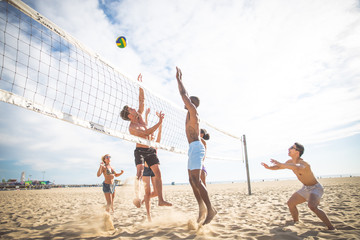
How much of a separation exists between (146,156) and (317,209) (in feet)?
9.41

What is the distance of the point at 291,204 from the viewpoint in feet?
9.84

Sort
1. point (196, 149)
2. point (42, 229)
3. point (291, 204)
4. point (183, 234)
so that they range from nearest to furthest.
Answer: point (183, 234)
point (196, 149)
point (291, 204)
point (42, 229)

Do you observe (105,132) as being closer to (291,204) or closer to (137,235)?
(137,235)

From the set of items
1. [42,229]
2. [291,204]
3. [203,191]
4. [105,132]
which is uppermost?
[105,132]

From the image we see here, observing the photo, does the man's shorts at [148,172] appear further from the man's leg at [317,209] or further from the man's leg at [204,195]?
the man's leg at [317,209]

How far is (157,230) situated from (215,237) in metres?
0.99

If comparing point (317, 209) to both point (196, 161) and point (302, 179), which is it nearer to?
point (302, 179)

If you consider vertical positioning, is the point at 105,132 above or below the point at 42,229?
above

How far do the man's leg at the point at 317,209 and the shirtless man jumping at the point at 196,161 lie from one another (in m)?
1.47

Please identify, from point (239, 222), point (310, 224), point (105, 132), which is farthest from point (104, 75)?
point (310, 224)

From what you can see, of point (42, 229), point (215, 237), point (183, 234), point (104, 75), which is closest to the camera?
point (215, 237)

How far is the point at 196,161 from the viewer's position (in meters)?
2.65

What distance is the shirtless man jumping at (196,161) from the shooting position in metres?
2.52

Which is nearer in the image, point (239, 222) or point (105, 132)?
point (105, 132)
